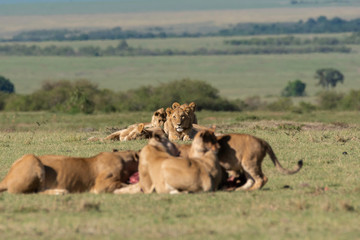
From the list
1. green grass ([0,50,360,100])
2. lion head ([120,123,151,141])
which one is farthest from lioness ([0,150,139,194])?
green grass ([0,50,360,100])

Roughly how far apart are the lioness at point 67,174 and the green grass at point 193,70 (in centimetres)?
6505

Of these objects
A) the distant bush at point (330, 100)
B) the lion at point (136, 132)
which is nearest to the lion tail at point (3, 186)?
the lion at point (136, 132)

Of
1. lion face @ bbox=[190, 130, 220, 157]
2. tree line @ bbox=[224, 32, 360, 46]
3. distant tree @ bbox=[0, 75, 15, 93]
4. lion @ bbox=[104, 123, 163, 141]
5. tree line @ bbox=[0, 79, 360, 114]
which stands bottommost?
distant tree @ bbox=[0, 75, 15, 93]

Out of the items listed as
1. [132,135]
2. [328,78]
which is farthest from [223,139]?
[328,78]

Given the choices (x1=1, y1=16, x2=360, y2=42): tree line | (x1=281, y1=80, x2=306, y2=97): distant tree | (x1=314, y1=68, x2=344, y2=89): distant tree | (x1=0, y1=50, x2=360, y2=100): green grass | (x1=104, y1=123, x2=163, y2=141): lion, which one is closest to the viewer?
(x1=104, y1=123, x2=163, y2=141): lion

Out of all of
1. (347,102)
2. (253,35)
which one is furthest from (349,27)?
(347,102)

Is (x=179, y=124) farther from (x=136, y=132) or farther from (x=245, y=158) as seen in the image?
(x=245, y=158)

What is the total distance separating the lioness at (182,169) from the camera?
8.43 metres

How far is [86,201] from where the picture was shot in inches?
314

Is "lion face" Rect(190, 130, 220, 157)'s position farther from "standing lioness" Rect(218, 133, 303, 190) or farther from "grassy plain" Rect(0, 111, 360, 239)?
"grassy plain" Rect(0, 111, 360, 239)

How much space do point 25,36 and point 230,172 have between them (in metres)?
166

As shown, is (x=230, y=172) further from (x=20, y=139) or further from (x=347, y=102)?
(x=347, y=102)

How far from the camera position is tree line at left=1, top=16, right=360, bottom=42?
16725 cm

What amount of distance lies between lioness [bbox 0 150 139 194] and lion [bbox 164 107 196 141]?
20.5 feet
